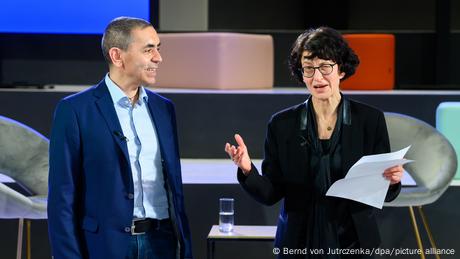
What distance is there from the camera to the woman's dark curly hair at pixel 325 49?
113 inches

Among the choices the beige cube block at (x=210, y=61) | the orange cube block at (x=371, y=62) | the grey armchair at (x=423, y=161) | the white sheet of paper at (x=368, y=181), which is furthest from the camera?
the orange cube block at (x=371, y=62)

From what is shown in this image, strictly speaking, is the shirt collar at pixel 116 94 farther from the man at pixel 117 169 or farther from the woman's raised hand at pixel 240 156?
the woman's raised hand at pixel 240 156

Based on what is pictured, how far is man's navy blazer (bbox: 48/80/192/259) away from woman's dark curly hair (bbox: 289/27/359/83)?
685 mm

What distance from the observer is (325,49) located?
2.87 m

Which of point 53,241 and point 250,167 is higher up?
point 250,167

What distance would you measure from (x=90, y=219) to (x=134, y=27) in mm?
676

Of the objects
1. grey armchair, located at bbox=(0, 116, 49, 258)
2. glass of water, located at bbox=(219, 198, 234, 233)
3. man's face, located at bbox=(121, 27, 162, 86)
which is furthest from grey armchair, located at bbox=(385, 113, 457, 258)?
man's face, located at bbox=(121, 27, 162, 86)

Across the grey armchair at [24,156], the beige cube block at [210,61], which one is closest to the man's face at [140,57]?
the grey armchair at [24,156]

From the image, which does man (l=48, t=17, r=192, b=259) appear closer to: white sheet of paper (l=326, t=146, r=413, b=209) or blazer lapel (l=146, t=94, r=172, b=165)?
blazer lapel (l=146, t=94, r=172, b=165)

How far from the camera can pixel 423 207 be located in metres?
5.03

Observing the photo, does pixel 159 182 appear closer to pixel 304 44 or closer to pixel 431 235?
pixel 304 44

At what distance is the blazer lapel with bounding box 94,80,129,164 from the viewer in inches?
109

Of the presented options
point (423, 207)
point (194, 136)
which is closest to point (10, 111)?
point (194, 136)

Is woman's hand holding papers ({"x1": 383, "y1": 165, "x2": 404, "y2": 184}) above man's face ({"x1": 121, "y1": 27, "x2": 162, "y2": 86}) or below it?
below
